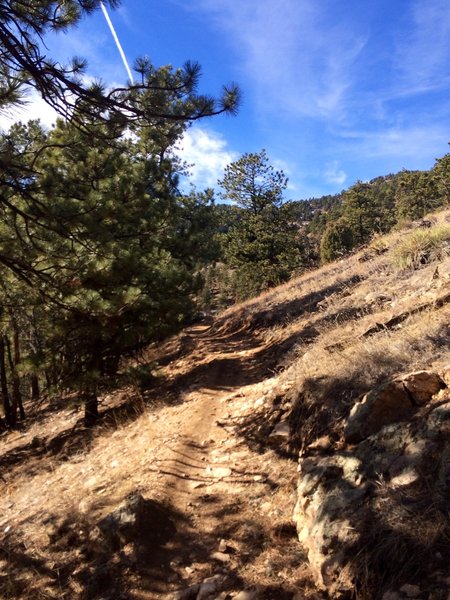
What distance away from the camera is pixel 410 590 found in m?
2.24

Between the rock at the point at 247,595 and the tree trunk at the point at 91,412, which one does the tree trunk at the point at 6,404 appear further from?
the rock at the point at 247,595

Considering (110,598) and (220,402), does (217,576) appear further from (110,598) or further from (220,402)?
(220,402)

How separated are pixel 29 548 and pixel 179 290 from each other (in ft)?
19.1

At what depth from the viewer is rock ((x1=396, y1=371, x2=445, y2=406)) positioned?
11.8 ft

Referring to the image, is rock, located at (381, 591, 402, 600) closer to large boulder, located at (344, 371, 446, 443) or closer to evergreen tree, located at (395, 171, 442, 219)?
large boulder, located at (344, 371, 446, 443)

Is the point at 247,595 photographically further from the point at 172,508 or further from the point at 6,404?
the point at 6,404

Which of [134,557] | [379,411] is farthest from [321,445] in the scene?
[134,557]

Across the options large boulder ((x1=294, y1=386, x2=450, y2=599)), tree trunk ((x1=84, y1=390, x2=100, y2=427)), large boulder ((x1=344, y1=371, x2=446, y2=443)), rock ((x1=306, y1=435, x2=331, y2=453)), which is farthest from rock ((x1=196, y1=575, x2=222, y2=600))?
tree trunk ((x1=84, y1=390, x2=100, y2=427))

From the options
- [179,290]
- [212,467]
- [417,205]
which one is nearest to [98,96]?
[212,467]

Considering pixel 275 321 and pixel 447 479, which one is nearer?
pixel 447 479

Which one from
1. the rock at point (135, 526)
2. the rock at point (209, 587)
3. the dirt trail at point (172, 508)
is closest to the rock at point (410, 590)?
the dirt trail at point (172, 508)

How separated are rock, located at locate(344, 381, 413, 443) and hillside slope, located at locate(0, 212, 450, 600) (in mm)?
108

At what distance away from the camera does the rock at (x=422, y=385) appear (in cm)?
358

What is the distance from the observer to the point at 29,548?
4484 mm
